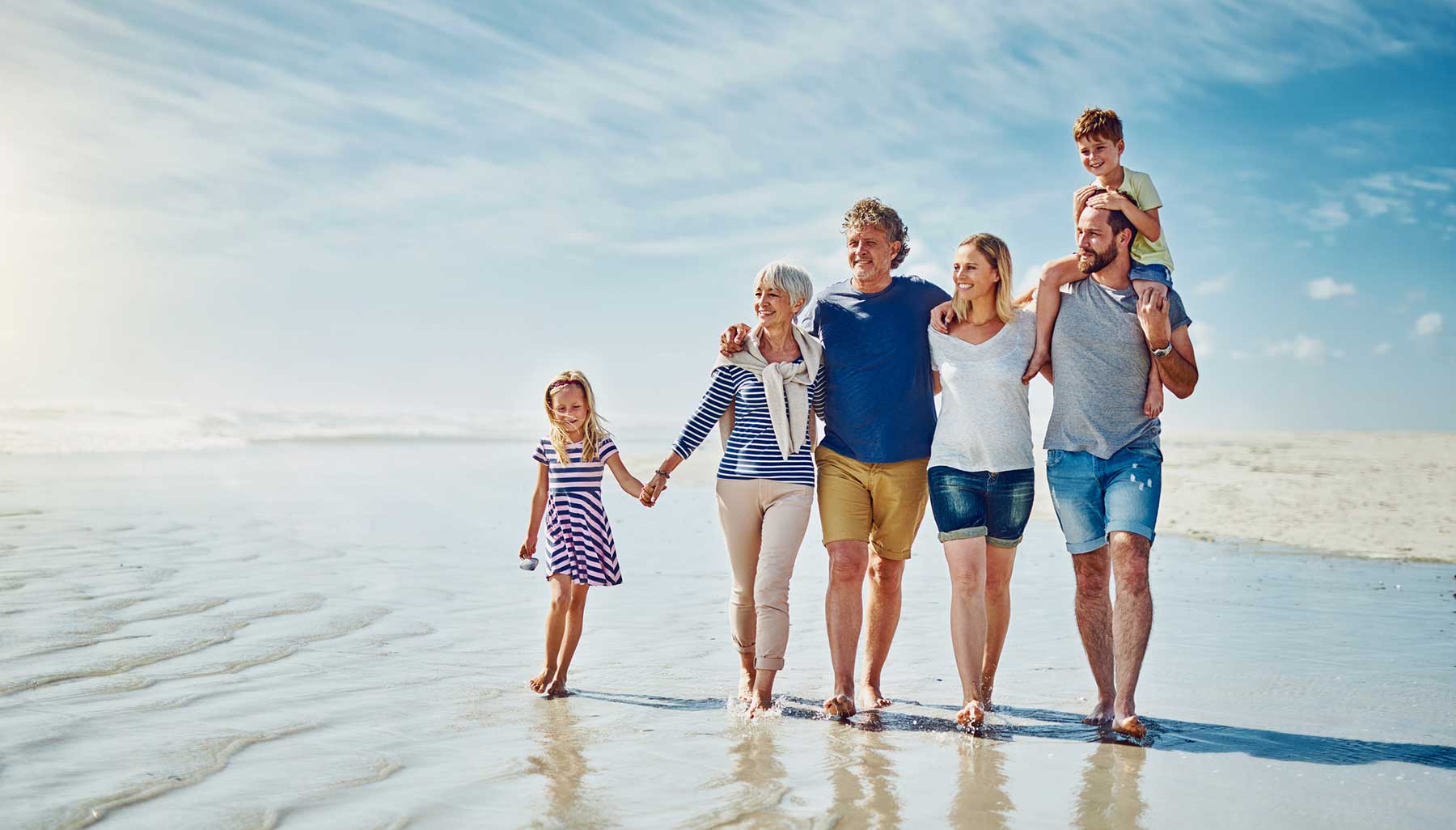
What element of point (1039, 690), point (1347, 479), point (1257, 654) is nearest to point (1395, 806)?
point (1039, 690)

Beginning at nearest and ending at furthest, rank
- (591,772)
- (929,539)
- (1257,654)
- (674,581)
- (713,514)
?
(591,772), (1257,654), (674,581), (929,539), (713,514)

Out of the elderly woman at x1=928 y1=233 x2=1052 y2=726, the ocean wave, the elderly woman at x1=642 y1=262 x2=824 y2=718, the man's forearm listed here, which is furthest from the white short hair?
the ocean wave

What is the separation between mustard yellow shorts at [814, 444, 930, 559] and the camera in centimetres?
492

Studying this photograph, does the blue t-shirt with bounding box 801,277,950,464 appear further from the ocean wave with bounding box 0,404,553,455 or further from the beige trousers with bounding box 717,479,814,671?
the ocean wave with bounding box 0,404,553,455

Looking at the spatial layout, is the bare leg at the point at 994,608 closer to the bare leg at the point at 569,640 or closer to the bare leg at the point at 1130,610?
the bare leg at the point at 1130,610

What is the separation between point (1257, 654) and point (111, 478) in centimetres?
1427

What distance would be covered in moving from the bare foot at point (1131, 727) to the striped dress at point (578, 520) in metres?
2.43

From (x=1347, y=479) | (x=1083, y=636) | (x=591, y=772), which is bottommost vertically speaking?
(x=591, y=772)

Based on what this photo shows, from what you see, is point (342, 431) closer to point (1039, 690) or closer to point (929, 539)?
point (929, 539)

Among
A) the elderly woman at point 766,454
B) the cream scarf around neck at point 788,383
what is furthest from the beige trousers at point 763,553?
the cream scarf around neck at point 788,383

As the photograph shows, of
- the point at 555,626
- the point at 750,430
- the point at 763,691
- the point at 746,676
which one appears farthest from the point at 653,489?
the point at 763,691

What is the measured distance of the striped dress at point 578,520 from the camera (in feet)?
17.5

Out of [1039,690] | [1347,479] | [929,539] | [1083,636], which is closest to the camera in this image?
[1083,636]

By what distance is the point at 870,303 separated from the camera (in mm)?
5000
